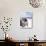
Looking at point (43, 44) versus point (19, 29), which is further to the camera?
point (19, 29)

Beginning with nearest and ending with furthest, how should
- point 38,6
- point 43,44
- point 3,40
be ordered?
point 43,44
point 3,40
point 38,6

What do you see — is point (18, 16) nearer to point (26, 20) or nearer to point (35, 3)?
point (26, 20)

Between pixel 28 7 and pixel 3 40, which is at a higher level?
pixel 28 7

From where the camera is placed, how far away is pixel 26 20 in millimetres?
4125

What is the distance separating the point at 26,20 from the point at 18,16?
289 millimetres

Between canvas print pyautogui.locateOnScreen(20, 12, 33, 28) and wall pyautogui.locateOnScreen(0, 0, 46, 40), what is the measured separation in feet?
0.36

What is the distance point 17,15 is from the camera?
13.6 ft

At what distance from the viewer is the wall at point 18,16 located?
13.4 ft

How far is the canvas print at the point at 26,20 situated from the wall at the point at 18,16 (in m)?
0.11

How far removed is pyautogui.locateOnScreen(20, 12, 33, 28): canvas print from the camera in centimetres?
411

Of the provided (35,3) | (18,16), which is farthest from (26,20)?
(35,3)

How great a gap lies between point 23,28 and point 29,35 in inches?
11.7

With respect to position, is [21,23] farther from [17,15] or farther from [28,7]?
[28,7]

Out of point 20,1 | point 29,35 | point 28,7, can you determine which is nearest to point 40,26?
Answer: point 29,35
